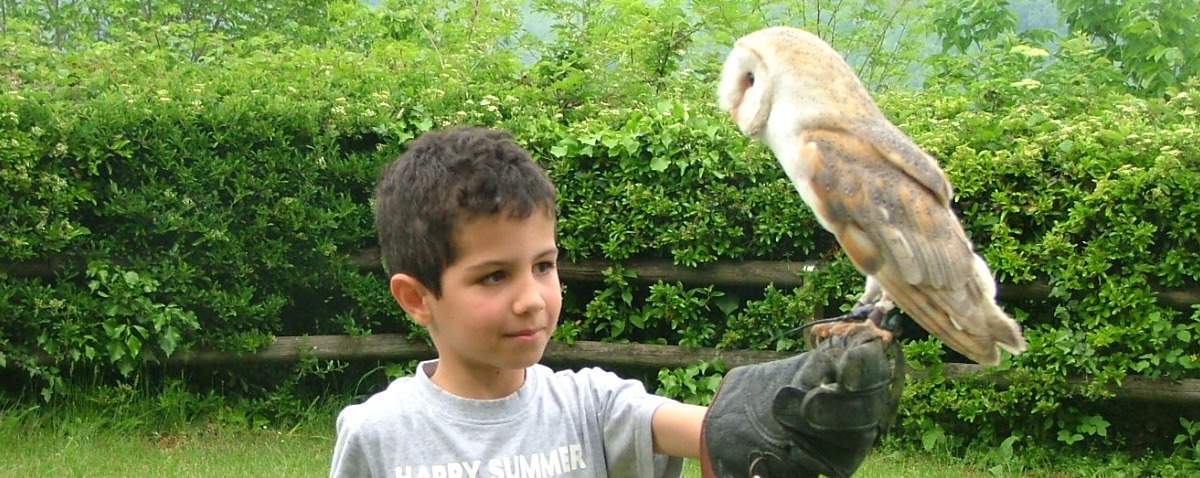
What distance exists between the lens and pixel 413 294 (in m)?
2.18

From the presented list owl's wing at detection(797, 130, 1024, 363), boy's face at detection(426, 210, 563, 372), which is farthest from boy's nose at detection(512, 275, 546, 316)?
owl's wing at detection(797, 130, 1024, 363)

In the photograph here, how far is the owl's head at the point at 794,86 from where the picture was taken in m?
2.38

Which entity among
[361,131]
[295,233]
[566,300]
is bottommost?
[566,300]

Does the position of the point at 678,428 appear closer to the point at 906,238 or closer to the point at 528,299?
the point at 528,299

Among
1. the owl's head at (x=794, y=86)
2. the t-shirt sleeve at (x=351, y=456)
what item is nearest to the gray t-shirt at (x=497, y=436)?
the t-shirt sleeve at (x=351, y=456)

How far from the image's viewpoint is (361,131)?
20.2 feet

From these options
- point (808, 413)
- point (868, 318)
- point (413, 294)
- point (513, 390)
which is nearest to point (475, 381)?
point (513, 390)

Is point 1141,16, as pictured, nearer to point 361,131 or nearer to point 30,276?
point 361,131

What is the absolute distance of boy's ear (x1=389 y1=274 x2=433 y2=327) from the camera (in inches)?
85.0

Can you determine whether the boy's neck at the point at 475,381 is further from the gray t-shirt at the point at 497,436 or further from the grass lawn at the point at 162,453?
the grass lawn at the point at 162,453

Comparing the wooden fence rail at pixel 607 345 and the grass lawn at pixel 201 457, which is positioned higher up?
the wooden fence rail at pixel 607 345

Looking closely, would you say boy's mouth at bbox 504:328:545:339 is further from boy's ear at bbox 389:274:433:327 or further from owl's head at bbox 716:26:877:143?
owl's head at bbox 716:26:877:143

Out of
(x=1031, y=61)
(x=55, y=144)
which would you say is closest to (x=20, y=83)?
(x=55, y=144)

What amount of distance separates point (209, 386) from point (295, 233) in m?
1.00
